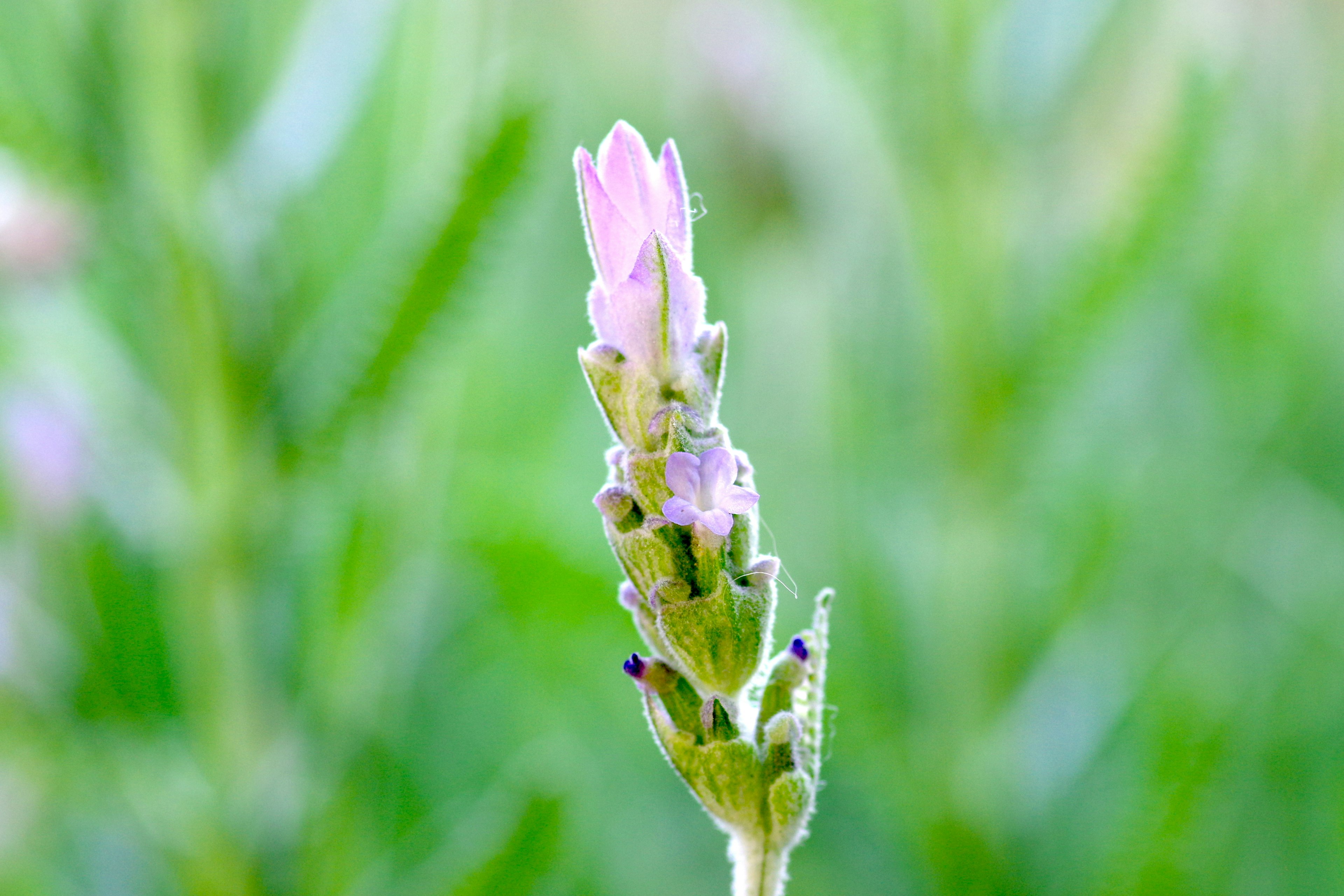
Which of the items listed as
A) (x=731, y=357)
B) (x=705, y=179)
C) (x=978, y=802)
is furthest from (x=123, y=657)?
(x=731, y=357)

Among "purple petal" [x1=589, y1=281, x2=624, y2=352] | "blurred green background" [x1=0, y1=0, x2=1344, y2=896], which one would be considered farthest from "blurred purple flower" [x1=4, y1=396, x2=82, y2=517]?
"purple petal" [x1=589, y1=281, x2=624, y2=352]

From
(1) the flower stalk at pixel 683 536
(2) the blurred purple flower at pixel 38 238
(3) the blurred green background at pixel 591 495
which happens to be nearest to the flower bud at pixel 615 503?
(1) the flower stalk at pixel 683 536

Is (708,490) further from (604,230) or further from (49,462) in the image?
(49,462)

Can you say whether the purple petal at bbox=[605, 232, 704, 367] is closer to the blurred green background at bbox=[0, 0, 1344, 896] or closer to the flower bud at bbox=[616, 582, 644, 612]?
the flower bud at bbox=[616, 582, 644, 612]

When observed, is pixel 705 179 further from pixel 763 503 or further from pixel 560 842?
pixel 560 842

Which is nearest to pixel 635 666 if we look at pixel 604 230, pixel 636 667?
pixel 636 667

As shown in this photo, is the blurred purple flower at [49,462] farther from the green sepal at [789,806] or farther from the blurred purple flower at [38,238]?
the green sepal at [789,806]
